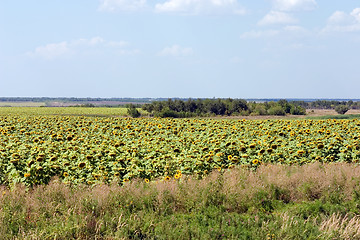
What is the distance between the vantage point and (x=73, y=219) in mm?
6301

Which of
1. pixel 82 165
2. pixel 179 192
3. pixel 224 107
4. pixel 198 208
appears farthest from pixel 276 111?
pixel 198 208

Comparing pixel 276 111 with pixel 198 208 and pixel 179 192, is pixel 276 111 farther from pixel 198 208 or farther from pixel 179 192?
pixel 198 208

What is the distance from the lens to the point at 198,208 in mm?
7250

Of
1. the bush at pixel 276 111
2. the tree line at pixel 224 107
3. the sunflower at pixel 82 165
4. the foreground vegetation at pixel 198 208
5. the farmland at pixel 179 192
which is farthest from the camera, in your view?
the tree line at pixel 224 107

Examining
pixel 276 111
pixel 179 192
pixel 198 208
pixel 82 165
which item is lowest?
pixel 276 111

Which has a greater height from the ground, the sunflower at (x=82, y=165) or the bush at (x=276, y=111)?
the sunflower at (x=82, y=165)

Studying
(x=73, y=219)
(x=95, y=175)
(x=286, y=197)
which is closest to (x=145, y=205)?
(x=73, y=219)

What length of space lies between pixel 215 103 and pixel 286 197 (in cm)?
8222

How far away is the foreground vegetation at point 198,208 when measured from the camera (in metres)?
6.14

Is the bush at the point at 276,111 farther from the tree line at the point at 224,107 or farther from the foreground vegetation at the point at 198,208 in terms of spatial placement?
the foreground vegetation at the point at 198,208

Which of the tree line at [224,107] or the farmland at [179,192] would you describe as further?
the tree line at [224,107]

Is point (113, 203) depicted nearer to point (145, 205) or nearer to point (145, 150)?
point (145, 205)

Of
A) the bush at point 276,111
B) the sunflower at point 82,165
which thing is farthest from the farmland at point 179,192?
the bush at point 276,111

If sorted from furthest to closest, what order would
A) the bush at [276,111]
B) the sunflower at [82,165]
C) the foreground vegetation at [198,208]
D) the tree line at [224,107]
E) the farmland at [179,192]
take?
the tree line at [224,107] → the bush at [276,111] → the sunflower at [82,165] → the farmland at [179,192] → the foreground vegetation at [198,208]
